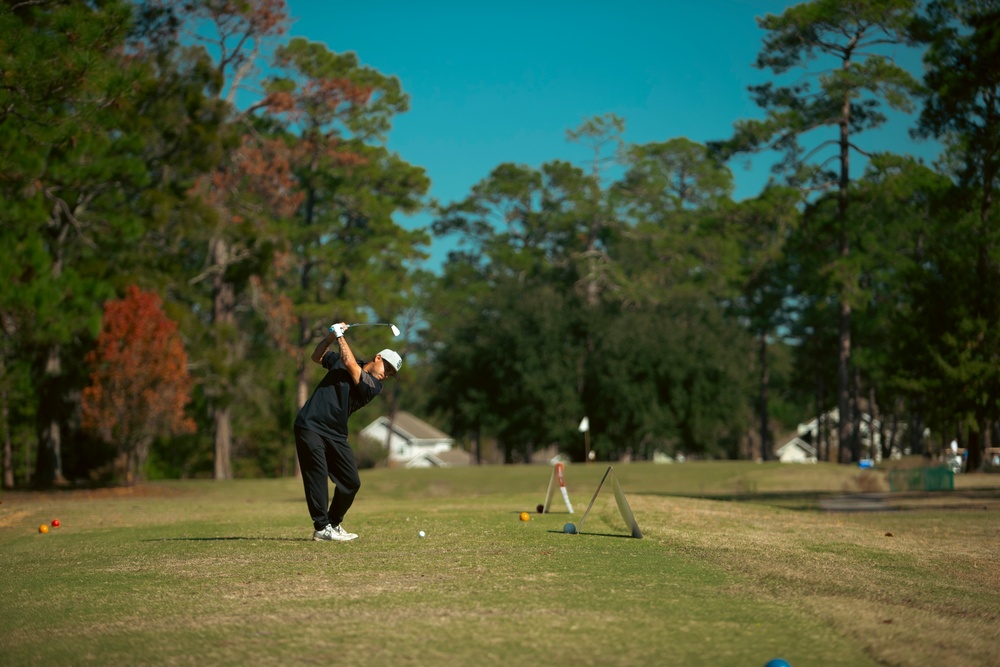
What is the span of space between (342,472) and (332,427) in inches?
20.0

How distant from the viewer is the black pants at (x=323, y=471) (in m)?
11.4

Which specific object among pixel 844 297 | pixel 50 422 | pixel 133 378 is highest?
pixel 844 297

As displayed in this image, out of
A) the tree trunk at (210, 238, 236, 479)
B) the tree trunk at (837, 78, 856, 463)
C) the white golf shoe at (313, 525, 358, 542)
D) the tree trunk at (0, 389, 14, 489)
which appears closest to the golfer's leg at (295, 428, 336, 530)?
the white golf shoe at (313, 525, 358, 542)

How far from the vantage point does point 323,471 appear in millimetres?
11492

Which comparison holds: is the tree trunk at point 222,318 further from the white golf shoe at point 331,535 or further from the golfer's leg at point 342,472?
the golfer's leg at point 342,472

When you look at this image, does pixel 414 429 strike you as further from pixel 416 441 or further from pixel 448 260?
pixel 448 260

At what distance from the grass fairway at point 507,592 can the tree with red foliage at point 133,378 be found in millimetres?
16084

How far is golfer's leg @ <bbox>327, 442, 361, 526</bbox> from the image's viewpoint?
11555mm

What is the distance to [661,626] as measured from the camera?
6602mm

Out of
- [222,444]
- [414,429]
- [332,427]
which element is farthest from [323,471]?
[414,429]

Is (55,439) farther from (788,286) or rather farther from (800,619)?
(788,286)

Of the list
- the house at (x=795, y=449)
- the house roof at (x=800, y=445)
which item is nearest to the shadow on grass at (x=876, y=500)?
the house at (x=795, y=449)

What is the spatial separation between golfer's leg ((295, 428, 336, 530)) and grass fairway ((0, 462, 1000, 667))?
452mm

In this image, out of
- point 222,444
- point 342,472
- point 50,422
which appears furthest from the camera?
point 222,444
